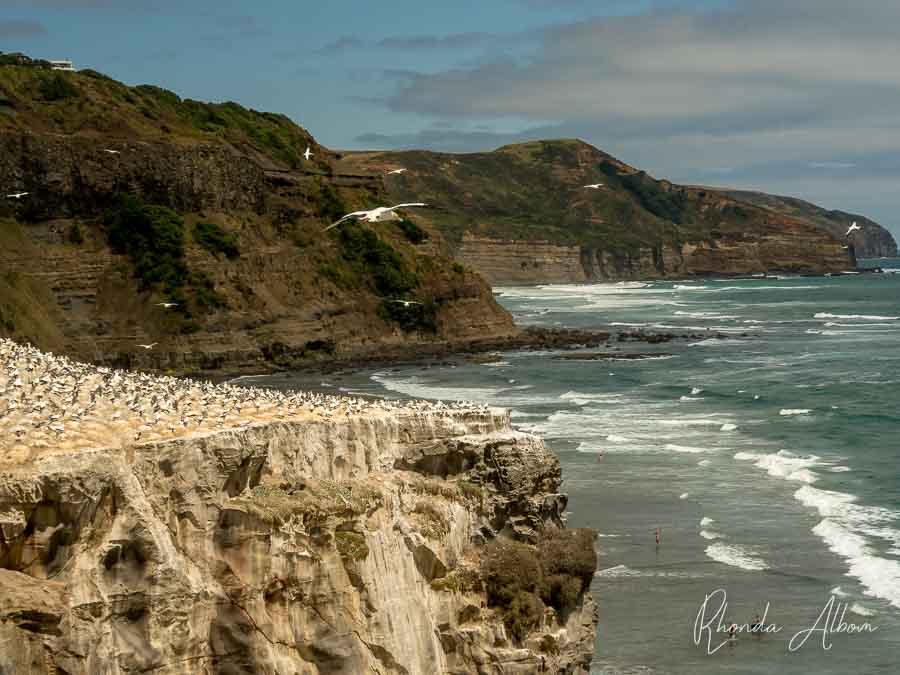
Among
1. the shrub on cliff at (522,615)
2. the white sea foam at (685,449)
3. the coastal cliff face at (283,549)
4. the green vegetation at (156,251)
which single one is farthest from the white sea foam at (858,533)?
the green vegetation at (156,251)

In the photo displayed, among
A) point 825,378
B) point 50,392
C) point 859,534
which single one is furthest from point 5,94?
point 50,392

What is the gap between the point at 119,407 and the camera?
15.2 metres

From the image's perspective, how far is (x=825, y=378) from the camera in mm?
62906

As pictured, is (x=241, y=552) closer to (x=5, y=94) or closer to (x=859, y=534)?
(x=859, y=534)

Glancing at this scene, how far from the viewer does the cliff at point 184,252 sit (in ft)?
233

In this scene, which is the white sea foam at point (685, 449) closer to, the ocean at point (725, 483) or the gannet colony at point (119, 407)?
the ocean at point (725, 483)

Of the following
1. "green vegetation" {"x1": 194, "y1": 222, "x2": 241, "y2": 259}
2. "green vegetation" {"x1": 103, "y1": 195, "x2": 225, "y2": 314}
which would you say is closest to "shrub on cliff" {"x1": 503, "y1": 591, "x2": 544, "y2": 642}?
"green vegetation" {"x1": 103, "y1": 195, "x2": 225, "y2": 314}

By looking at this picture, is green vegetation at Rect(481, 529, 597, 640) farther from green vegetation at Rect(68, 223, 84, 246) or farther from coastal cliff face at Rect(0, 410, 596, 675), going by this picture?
green vegetation at Rect(68, 223, 84, 246)

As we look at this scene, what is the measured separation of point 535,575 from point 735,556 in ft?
43.5

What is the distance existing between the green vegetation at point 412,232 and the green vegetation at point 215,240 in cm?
1851

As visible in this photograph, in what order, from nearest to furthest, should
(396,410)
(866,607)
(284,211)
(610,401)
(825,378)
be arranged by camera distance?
(396,410) → (866,607) → (610,401) → (825,378) → (284,211)

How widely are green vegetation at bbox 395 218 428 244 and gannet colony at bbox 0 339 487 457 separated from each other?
77443 mm

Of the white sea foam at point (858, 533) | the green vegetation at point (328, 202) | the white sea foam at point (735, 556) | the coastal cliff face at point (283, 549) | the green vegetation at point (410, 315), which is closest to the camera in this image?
the coastal cliff face at point (283, 549)

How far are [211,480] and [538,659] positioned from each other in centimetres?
498
